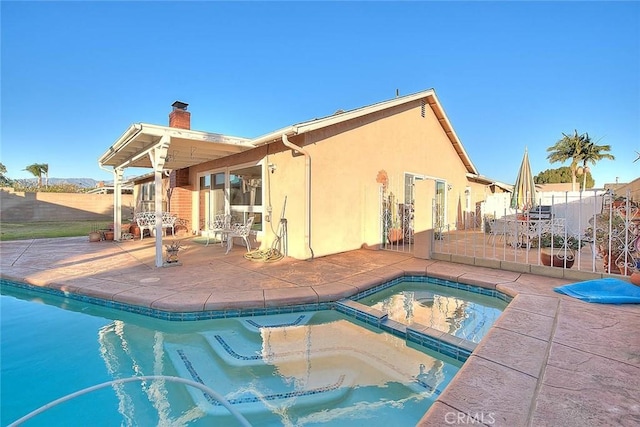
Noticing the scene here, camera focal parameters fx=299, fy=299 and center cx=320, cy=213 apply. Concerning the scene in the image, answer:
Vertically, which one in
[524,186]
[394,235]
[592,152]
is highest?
A: [592,152]

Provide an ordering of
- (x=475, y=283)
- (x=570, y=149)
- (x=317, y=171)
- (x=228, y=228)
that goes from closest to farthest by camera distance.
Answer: (x=475, y=283)
(x=317, y=171)
(x=228, y=228)
(x=570, y=149)

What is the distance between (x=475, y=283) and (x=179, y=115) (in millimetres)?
10299

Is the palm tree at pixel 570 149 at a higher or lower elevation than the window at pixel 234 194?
higher

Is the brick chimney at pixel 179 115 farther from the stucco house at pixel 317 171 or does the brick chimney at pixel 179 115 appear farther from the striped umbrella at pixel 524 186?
the striped umbrella at pixel 524 186

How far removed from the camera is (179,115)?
1041cm

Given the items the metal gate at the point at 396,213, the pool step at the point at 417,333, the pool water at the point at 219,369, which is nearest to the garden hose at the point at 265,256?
the pool water at the point at 219,369

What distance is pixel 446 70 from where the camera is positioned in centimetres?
1319

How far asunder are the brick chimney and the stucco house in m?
0.03

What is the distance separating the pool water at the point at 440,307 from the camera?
163 inches

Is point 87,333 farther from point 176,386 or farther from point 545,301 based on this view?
point 545,301

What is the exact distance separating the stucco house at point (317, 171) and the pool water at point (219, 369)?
9.91ft

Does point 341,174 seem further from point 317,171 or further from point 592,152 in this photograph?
point 592,152

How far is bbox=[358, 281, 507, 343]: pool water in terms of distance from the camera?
163 inches

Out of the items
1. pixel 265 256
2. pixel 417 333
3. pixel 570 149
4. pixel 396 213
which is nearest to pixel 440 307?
pixel 417 333
